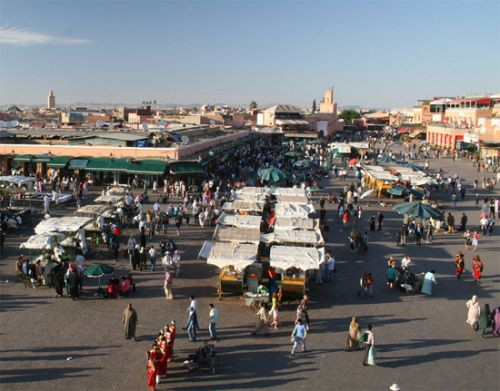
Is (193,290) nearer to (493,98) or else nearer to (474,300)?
(474,300)

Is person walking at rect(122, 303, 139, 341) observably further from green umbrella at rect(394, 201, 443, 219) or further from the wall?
the wall

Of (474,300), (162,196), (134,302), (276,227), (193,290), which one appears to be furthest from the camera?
(162,196)

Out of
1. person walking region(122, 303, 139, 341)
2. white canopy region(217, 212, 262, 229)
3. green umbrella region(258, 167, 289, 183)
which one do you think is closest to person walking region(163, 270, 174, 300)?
person walking region(122, 303, 139, 341)

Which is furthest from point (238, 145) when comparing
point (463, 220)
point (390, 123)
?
point (390, 123)

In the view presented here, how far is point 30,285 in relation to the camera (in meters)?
14.6

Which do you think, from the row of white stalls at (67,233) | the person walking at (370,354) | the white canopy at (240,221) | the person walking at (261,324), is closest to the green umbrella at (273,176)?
the white canopy at (240,221)

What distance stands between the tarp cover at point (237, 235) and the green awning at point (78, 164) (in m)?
18.2

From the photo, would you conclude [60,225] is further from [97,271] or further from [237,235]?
[237,235]

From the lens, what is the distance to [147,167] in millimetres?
31828

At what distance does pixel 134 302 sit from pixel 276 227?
6316 millimetres

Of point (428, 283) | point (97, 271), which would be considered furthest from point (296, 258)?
point (97, 271)

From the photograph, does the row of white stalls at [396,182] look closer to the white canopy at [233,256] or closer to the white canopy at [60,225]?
the white canopy at [233,256]

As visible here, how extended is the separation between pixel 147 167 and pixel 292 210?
1419 cm

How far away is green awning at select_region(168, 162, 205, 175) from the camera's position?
31953 millimetres
